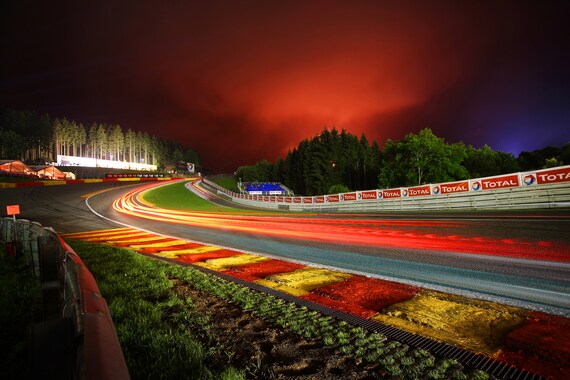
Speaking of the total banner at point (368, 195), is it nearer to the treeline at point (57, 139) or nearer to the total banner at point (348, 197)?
the total banner at point (348, 197)

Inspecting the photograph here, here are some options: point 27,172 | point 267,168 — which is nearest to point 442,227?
point 27,172

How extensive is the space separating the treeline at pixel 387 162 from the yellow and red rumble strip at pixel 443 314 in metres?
41.5

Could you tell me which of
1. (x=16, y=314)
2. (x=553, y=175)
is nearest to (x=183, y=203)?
(x=553, y=175)

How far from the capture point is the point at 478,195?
20.5 m

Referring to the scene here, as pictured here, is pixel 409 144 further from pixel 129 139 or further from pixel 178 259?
pixel 129 139

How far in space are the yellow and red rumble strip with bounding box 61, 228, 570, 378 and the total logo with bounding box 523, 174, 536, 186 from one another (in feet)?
57.7

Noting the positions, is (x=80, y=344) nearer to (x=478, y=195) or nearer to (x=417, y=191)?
(x=478, y=195)

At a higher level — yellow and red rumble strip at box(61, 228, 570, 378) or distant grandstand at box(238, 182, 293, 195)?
distant grandstand at box(238, 182, 293, 195)

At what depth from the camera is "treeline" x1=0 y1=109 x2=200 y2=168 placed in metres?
113

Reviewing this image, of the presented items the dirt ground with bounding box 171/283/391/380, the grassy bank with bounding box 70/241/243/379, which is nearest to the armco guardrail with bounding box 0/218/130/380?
the grassy bank with bounding box 70/241/243/379

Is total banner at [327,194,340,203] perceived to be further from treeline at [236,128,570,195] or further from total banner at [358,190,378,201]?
treeline at [236,128,570,195]

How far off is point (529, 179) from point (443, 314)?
18.7 metres

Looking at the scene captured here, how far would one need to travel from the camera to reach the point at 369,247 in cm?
899

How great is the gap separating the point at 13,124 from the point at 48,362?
16015cm
